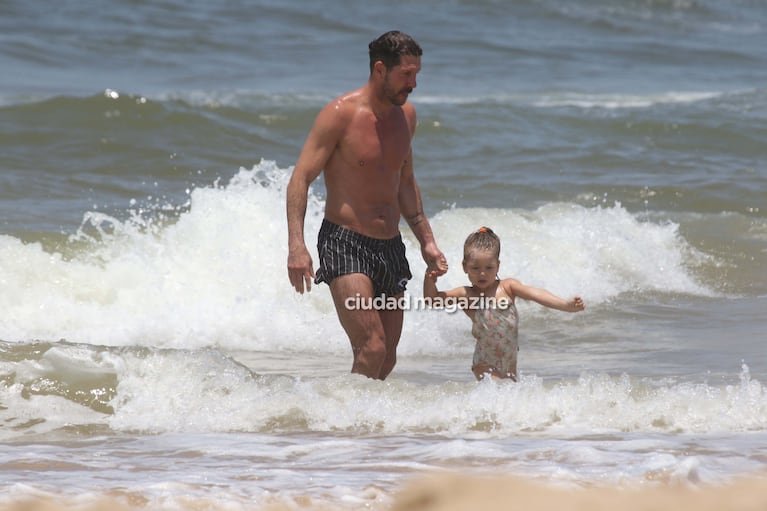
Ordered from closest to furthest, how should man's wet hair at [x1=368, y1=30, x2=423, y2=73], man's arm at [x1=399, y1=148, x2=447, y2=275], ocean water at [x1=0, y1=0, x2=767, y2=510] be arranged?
ocean water at [x1=0, y1=0, x2=767, y2=510], man's wet hair at [x1=368, y1=30, x2=423, y2=73], man's arm at [x1=399, y1=148, x2=447, y2=275]

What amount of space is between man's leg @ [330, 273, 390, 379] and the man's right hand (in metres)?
0.16

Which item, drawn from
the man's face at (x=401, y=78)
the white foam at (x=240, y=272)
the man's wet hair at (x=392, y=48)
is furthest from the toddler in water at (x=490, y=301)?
Result: the white foam at (x=240, y=272)

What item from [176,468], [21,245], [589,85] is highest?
[589,85]

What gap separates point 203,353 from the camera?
6246 mm

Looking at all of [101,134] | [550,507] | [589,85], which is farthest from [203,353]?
[589,85]

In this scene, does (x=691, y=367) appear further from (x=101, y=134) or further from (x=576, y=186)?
(x=101, y=134)

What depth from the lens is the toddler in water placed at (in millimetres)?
5520

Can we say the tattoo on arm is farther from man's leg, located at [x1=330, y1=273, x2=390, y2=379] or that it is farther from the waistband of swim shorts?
man's leg, located at [x1=330, y1=273, x2=390, y2=379]

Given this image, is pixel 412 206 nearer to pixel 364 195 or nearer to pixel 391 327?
pixel 364 195

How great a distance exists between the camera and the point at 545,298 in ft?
18.1

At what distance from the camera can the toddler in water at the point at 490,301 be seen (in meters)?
5.52

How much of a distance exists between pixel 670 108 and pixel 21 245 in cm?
1189

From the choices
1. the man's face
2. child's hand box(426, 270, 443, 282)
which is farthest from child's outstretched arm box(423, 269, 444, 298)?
the man's face

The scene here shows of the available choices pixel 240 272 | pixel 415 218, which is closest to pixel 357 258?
pixel 415 218
